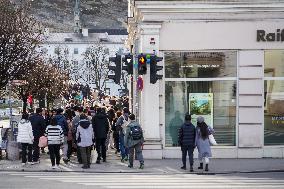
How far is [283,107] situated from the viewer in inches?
883

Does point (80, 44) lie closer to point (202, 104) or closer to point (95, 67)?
point (95, 67)

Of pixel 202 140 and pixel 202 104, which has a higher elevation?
pixel 202 104

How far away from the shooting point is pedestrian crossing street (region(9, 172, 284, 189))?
50.9 feet

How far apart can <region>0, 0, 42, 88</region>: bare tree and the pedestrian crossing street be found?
12.0 metres

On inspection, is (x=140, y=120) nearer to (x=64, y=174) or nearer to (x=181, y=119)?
(x=181, y=119)

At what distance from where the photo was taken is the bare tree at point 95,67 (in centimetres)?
10092

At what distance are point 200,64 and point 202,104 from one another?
4.55 feet

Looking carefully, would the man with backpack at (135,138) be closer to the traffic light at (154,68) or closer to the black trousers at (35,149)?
the traffic light at (154,68)

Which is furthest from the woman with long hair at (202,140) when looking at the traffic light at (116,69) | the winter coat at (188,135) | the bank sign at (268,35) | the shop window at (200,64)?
the bank sign at (268,35)

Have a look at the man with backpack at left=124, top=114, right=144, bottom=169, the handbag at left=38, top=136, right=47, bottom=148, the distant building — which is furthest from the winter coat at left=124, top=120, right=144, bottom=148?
the distant building

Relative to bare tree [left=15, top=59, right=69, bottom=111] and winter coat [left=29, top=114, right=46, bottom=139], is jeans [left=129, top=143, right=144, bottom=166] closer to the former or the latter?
winter coat [left=29, top=114, right=46, bottom=139]

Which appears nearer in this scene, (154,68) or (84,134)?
(84,134)

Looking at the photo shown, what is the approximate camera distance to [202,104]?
22344 millimetres

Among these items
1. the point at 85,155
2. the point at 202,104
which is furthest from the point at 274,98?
the point at 85,155
